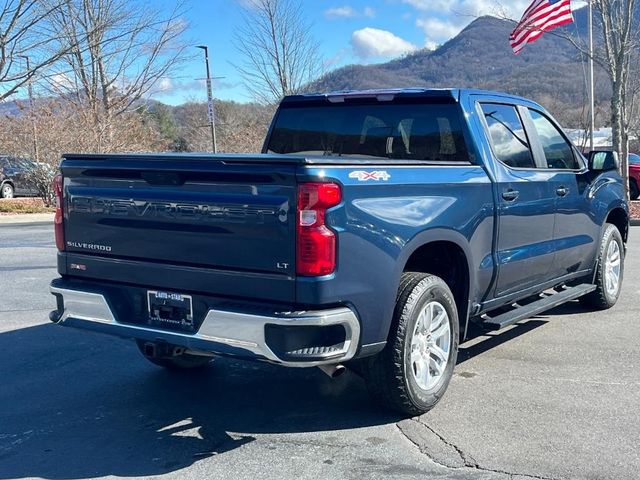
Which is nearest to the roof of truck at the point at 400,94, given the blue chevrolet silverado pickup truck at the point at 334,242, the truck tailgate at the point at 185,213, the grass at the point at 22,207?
the blue chevrolet silverado pickup truck at the point at 334,242

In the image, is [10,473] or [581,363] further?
[581,363]

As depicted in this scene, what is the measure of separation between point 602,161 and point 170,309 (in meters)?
4.38

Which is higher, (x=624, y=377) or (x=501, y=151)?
(x=501, y=151)

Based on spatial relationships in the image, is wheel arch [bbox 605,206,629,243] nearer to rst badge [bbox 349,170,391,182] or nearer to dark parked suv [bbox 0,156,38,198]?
rst badge [bbox 349,170,391,182]

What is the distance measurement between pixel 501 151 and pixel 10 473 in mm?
3858

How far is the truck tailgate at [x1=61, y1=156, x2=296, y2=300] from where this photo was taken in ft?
12.0

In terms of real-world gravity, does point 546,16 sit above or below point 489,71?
below

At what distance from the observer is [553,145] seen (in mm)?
6180

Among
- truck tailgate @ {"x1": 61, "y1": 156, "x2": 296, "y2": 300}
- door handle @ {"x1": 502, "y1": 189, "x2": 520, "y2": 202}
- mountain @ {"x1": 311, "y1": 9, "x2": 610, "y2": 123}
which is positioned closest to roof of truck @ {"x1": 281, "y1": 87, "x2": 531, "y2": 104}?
door handle @ {"x1": 502, "y1": 189, "x2": 520, "y2": 202}

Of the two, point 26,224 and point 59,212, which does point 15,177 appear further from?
point 59,212

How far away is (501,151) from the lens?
5.32m

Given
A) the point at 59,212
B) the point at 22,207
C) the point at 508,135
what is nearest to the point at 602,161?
the point at 508,135

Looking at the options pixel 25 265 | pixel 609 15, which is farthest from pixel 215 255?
pixel 609 15

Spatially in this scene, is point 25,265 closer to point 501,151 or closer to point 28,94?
point 501,151
